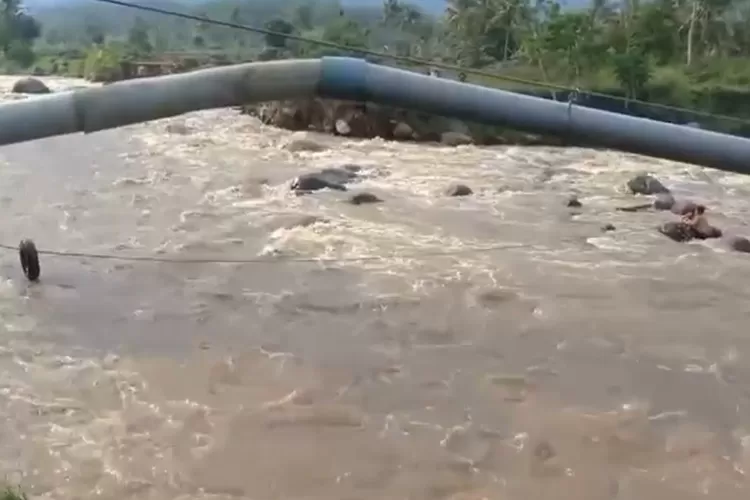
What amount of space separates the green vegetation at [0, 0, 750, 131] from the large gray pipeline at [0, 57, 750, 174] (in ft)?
44.4

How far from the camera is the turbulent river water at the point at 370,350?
6.55m

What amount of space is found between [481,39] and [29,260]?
24050 millimetres

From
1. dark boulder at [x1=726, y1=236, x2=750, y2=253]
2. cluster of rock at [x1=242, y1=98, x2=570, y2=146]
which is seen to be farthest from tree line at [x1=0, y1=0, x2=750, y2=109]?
dark boulder at [x1=726, y1=236, x2=750, y2=253]

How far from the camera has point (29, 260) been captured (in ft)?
33.4

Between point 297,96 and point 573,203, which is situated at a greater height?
point 297,96

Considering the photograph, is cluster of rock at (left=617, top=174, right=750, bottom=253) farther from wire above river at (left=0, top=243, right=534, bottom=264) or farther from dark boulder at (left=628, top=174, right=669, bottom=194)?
wire above river at (left=0, top=243, right=534, bottom=264)

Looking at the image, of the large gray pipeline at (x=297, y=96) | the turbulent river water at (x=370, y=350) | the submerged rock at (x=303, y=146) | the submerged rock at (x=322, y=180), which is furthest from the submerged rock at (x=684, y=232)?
the large gray pipeline at (x=297, y=96)

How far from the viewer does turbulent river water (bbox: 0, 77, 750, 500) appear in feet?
21.5

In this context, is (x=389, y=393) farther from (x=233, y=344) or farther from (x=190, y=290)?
(x=190, y=290)

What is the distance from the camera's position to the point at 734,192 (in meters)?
16.6

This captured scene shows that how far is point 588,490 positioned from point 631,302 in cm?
433

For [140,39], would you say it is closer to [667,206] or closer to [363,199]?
[363,199]

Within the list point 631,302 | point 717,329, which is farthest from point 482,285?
point 717,329

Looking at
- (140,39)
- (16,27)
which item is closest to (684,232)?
(140,39)
